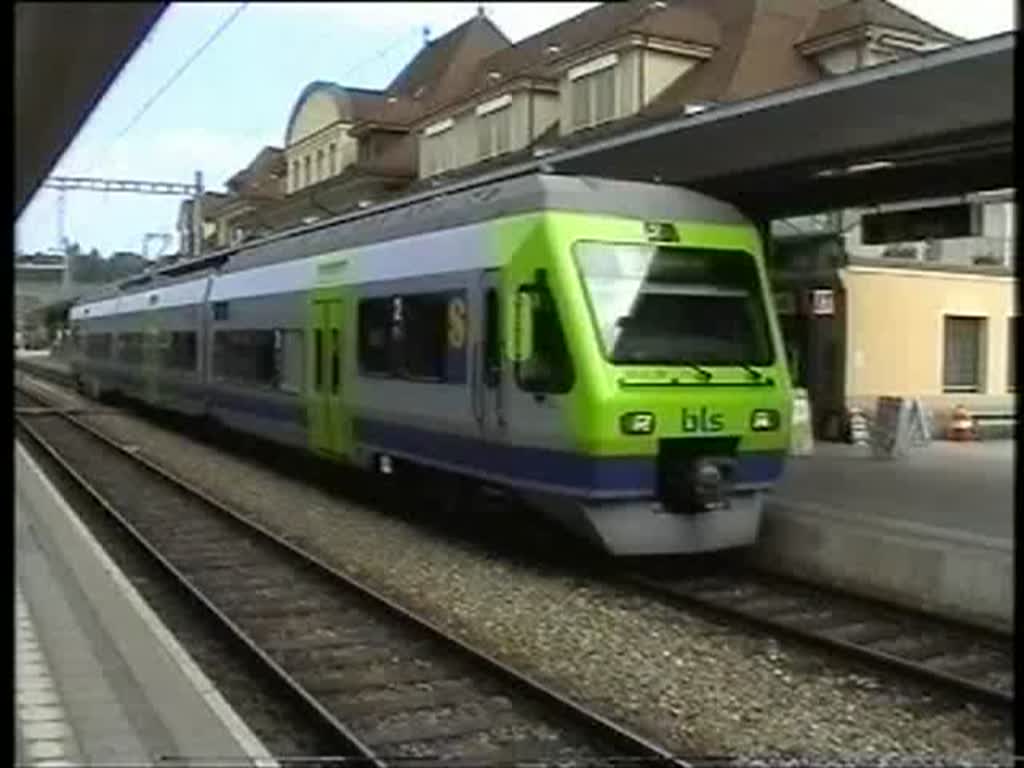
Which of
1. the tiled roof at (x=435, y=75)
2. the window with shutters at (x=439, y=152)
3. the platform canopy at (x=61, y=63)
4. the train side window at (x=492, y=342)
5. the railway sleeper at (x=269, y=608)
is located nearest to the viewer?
the platform canopy at (x=61, y=63)

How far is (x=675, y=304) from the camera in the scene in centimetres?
957

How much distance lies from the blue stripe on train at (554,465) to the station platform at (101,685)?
2.98 m

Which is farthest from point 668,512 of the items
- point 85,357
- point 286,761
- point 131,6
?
point 85,357

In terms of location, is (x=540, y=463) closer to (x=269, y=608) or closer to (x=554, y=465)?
(x=554, y=465)

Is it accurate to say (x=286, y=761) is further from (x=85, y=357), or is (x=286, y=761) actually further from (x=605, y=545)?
(x=85, y=357)

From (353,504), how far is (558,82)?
18.2 ft

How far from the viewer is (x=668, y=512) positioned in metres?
9.42

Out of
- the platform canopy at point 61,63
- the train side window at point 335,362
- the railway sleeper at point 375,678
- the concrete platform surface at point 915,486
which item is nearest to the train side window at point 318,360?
the train side window at point 335,362

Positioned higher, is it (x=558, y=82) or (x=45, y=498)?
(x=558, y=82)

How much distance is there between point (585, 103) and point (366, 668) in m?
6.62

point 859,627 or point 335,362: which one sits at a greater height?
point 335,362

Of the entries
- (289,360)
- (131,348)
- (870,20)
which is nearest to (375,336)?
(289,360)

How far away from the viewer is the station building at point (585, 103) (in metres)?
6.33

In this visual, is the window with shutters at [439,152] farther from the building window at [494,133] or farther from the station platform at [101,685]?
the station platform at [101,685]
